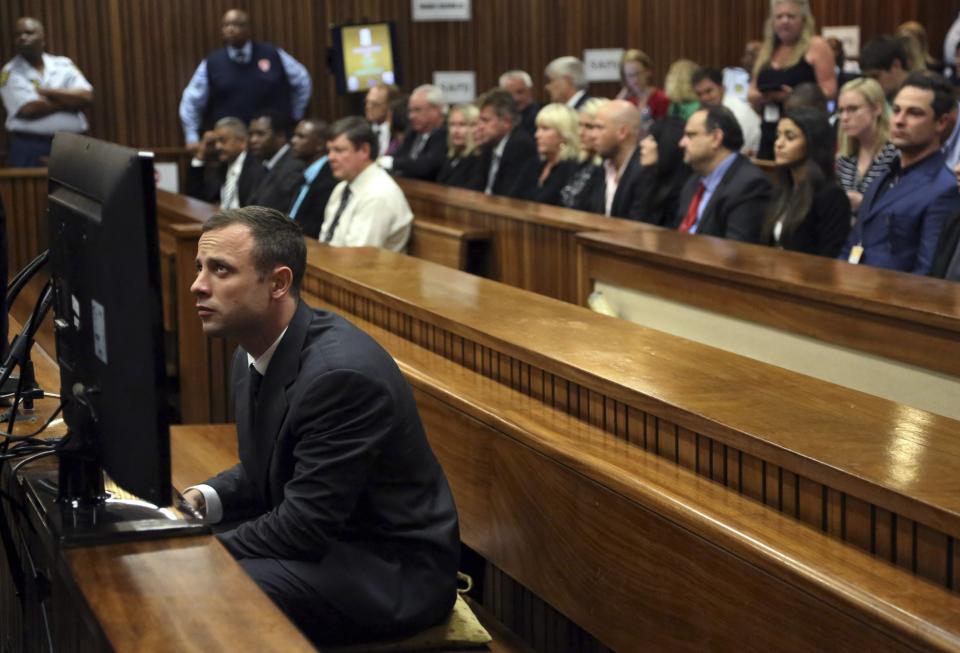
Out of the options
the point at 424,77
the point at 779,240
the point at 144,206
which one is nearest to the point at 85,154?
the point at 144,206

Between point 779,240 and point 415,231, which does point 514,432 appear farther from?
point 415,231

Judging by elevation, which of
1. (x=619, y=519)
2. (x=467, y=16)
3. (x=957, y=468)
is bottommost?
(x=619, y=519)

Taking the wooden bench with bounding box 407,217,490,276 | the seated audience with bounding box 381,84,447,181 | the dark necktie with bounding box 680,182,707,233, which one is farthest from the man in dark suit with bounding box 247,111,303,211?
the dark necktie with bounding box 680,182,707,233

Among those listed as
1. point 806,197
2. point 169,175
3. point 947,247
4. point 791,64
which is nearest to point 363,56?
point 169,175

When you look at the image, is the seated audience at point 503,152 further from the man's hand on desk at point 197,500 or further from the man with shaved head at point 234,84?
the man's hand on desk at point 197,500

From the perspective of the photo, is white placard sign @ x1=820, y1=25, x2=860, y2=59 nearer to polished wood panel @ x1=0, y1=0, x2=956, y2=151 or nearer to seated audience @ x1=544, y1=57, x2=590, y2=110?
polished wood panel @ x1=0, y1=0, x2=956, y2=151

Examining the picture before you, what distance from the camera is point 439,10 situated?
1152 centimetres

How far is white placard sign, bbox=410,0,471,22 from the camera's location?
11484mm

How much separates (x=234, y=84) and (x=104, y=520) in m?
8.88

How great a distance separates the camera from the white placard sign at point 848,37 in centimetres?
1005

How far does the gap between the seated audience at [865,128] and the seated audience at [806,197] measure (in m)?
0.53

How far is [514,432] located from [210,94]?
27.7 feet

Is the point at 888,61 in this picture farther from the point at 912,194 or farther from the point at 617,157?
the point at 912,194

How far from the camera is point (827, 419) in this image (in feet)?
7.31
